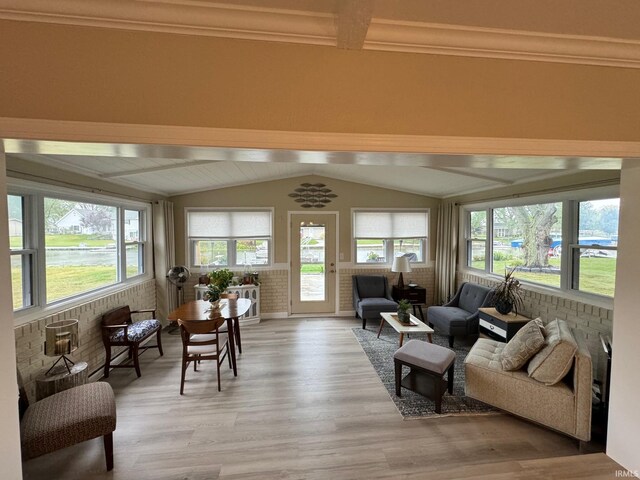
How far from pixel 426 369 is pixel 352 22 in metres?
2.79

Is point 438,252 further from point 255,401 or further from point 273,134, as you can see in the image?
point 273,134

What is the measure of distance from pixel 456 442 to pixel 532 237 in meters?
3.00

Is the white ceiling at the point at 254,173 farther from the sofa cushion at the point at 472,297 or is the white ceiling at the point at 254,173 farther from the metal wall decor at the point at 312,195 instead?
the sofa cushion at the point at 472,297

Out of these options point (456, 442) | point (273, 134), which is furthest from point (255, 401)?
point (273, 134)

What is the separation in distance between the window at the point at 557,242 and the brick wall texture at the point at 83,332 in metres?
5.57

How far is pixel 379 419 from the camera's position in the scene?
2402 mm

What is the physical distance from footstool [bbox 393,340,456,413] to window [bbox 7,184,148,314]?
11.8 ft

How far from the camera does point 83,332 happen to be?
2.95 meters

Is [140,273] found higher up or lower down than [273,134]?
lower down

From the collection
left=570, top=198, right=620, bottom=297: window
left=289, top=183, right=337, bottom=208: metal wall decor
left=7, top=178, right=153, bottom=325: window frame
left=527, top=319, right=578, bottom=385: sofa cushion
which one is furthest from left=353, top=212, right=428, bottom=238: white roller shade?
left=7, top=178, right=153, bottom=325: window frame

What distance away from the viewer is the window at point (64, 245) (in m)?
2.41

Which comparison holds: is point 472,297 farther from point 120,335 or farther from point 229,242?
point 120,335

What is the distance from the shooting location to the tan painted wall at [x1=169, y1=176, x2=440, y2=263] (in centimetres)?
508

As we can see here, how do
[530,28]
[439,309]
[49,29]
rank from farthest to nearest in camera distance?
1. [439,309]
2. [530,28]
3. [49,29]
